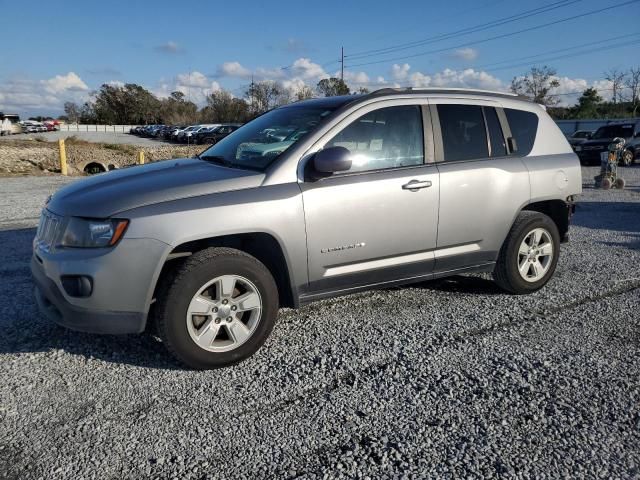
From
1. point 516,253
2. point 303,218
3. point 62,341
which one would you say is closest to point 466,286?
point 516,253

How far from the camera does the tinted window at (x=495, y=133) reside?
4.75 meters

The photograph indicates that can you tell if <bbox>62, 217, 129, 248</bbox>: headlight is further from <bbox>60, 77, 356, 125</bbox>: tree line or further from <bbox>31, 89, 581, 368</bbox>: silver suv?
<bbox>60, 77, 356, 125</bbox>: tree line

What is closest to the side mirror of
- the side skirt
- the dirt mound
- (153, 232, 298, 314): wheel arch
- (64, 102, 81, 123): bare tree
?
(153, 232, 298, 314): wheel arch

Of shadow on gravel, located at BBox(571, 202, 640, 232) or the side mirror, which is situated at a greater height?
the side mirror

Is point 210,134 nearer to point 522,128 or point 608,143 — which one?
point 608,143

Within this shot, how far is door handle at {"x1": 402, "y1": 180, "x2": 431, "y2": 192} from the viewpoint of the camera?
161 inches

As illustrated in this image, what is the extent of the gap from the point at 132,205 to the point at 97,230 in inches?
10.1

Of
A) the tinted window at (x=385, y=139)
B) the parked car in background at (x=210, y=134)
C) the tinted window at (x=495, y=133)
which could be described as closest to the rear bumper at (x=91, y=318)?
the tinted window at (x=385, y=139)

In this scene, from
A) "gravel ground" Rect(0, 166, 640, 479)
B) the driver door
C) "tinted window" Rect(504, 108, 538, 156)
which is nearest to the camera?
"gravel ground" Rect(0, 166, 640, 479)

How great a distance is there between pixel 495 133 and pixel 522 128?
378 mm

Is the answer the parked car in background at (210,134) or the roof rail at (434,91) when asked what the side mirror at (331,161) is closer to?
the roof rail at (434,91)

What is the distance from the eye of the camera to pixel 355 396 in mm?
3172

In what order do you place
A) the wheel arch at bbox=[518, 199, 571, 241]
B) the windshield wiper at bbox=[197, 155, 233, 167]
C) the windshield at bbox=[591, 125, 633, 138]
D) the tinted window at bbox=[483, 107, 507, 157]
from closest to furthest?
the windshield wiper at bbox=[197, 155, 233, 167] → the tinted window at bbox=[483, 107, 507, 157] → the wheel arch at bbox=[518, 199, 571, 241] → the windshield at bbox=[591, 125, 633, 138]

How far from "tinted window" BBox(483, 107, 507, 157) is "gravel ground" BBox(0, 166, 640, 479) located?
1344 mm
